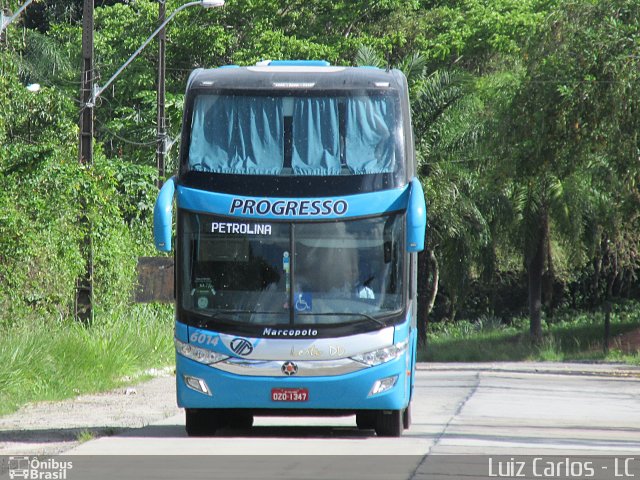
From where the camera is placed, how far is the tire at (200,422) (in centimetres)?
1454

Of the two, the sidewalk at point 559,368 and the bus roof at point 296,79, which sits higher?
the bus roof at point 296,79

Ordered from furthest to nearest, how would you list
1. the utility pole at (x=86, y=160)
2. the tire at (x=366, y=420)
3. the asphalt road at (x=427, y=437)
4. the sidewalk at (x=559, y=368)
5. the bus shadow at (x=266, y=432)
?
the sidewalk at (x=559, y=368) → the utility pole at (x=86, y=160) → the tire at (x=366, y=420) → the bus shadow at (x=266, y=432) → the asphalt road at (x=427, y=437)

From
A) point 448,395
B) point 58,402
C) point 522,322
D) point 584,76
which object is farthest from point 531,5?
point 58,402

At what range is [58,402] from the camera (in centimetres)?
1928

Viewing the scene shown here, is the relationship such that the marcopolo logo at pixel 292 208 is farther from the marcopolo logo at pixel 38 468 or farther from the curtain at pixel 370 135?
the marcopolo logo at pixel 38 468

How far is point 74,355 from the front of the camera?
72.3ft

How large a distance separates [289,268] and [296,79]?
7.52 feet

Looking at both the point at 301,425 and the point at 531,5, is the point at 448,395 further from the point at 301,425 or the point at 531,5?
the point at 531,5

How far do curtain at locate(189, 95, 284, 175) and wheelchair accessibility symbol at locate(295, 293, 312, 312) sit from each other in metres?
1.41

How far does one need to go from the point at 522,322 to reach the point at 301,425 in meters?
41.0

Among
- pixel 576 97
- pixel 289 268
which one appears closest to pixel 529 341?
pixel 576 97

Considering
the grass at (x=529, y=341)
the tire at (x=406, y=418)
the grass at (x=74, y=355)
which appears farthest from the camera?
the grass at (x=529, y=341)

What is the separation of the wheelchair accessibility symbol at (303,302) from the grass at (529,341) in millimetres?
27154

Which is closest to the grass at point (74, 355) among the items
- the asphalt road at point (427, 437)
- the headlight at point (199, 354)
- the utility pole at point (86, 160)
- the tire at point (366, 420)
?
the utility pole at point (86, 160)
